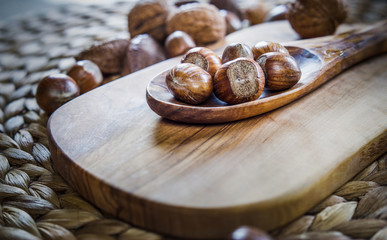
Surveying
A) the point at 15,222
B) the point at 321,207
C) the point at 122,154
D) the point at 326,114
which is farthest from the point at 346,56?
the point at 15,222

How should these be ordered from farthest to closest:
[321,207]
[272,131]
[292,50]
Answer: [292,50], [272,131], [321,207]

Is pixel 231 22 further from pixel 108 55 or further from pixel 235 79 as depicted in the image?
pixel 235 79

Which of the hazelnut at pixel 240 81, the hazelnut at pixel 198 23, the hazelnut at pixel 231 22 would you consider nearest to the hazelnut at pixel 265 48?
the hazelnut at pixel 240 81

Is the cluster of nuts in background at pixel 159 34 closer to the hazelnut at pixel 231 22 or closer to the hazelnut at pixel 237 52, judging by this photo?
the hazelnut at pixel 231 22

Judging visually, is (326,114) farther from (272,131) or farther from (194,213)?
(194,213)

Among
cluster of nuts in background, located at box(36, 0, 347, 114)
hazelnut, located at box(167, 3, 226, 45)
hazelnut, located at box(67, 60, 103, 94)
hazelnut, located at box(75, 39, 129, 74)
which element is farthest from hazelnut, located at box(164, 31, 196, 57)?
hazelnut, located at box(67, 60, 103, 94)

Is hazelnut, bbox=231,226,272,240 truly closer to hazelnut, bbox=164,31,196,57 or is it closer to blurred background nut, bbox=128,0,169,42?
hazelnut, bbox=164,31,196,57
